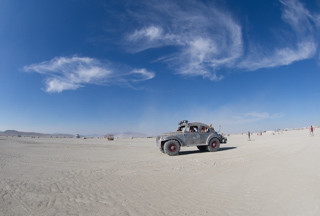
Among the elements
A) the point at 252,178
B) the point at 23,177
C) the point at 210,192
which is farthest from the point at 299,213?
the point at 23,177

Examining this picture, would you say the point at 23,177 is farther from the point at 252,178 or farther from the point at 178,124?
the point at 178,124

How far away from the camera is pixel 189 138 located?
11.3 metres

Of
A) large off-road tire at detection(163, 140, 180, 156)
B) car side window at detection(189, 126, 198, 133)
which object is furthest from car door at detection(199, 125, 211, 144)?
large off-road tire at detection(163, 140, 180, 156)

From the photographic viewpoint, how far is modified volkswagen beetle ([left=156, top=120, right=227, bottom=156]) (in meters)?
10.9

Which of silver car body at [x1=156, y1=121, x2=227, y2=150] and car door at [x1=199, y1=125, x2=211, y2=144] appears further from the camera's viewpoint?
car door at [x1=199, y1=125, x2=211, y2=144]

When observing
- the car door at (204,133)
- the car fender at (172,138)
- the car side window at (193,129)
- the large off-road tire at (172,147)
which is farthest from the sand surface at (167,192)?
the car side window at (193,129)

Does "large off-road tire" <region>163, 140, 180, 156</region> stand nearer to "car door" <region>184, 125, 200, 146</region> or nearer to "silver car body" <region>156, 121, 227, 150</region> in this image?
"silver car body" <region>156, 121, 227, 150</region>

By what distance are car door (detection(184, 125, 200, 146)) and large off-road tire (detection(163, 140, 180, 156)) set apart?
2.47 ft

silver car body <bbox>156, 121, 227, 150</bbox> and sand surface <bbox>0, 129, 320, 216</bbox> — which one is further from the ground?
silver car body <bbox>156, 121, 227, 150</bbox>

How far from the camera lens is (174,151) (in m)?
10.9

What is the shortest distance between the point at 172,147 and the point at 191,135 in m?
1.57

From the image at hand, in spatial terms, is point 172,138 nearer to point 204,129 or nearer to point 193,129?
point 193,129

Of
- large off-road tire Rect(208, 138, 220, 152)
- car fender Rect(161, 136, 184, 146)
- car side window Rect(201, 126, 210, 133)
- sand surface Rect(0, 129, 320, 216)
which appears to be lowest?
sand surface Rect(0, 129, 320, 216)

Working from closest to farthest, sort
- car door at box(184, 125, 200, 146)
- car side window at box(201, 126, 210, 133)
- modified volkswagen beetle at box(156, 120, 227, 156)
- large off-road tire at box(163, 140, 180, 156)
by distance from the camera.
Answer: large off-road tire at box(163, 140, 180, 156)
modified volkswagen beetle at box(156, 120, 227, 156)
car door at box(184, 125, 200, 146)
car side window at box(201, 126, 210, 133)
